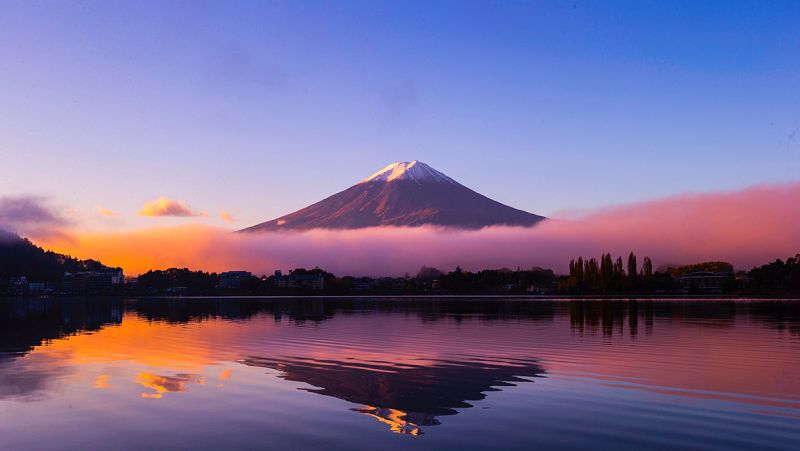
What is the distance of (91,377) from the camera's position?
25250 millimetres

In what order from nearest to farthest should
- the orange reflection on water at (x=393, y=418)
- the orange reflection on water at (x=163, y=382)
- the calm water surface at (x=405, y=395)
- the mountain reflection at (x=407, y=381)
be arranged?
the calm water surface at (x=405, y=395) → the orange reflection on water at (x=393, y=418) → the mountain reflection at (x=407, y=381) → the orange reflection on water at (x=163, y=382)

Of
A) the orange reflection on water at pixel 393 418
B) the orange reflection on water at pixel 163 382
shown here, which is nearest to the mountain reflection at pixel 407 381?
the orange reflection on water at pixel 393 418

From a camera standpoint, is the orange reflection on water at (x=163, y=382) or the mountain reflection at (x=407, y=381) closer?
the mountain reflection at (x=407, y=381)

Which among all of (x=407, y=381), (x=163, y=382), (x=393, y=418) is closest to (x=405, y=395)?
(x=407, y=381)

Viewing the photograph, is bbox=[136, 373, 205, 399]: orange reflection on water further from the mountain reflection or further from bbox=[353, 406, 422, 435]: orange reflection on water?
bbox=[353, 406, 422, 435]: orange reflection on water

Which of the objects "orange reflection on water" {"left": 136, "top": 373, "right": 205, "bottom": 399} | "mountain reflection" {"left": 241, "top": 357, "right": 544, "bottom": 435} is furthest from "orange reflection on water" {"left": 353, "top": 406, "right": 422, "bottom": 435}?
"orange reflection on water" {"left": 136, "top": 373, "right": 205, "bottom": 399}

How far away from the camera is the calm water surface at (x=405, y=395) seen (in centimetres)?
1512

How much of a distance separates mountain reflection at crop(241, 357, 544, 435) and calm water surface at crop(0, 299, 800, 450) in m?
0.08

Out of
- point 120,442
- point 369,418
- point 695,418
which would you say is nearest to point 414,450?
point 369,418

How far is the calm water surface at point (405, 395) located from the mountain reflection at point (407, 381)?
0.27ft

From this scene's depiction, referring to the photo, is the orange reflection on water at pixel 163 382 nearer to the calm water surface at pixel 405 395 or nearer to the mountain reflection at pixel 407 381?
the calm water surface at pixel 405 395

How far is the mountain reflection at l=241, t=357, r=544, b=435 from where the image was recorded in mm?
18217

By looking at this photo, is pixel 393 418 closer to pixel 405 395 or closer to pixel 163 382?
pixel 405 395

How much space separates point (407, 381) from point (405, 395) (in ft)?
9.89
